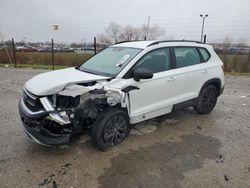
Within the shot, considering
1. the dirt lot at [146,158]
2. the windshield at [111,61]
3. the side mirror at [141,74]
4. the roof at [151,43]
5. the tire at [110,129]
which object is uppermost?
the roof at [151,43]

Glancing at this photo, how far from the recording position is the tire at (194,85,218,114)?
469 centimetres

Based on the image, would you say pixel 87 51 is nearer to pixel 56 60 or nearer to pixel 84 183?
pixel 56 60

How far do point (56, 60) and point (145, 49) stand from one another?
1277 cm

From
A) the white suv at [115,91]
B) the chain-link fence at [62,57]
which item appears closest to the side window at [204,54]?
the white suv at [115,91]

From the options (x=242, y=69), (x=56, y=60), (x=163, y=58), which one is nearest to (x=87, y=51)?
(x=56, y=60)

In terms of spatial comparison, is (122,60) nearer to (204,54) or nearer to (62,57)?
(204,54)

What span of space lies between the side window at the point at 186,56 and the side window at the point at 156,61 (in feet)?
0.89

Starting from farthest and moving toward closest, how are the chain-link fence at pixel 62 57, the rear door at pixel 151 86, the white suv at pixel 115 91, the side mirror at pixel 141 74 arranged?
the chain-link fence at pixel 62 57 < the rear door at pixel 151 86 < the side mirror at pixel 141 74 < the white suv at pixel 115 91

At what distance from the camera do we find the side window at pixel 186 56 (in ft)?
13.7

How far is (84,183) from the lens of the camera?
8.59ft

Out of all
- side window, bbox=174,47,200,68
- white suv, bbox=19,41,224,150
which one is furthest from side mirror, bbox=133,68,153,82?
side window, bbox=174,47,200,68

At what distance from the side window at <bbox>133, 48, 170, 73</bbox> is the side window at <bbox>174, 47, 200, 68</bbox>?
270 millimetres

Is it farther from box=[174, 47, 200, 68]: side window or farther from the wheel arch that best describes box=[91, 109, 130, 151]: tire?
the wheel arch

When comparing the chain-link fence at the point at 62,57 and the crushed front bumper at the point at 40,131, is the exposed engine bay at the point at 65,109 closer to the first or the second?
the crushed front bumper at the point at 40,131
